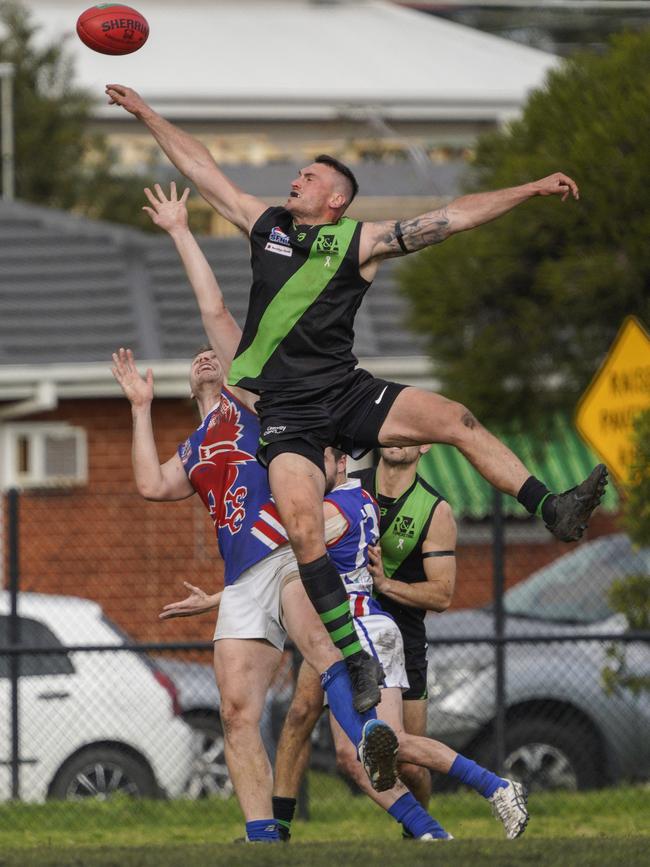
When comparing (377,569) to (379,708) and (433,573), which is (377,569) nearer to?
(433,573)

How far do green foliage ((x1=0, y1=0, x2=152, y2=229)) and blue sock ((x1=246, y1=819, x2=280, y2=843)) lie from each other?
2094 cm

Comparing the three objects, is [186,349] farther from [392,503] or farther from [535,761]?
[392,503]

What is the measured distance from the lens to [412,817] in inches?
309

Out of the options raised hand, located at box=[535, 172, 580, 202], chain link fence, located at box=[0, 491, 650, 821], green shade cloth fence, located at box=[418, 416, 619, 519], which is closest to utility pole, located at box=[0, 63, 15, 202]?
green shade cloth fence, located at box=[418, 416, 619, 519]

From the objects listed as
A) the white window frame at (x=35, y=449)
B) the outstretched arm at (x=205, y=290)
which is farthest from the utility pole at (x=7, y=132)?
the outstretched arm at (x=205, y=290)

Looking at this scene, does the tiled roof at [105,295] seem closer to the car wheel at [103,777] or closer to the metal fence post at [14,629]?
the metal fence post at [14,629]

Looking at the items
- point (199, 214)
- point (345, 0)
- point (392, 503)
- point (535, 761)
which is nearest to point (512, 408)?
point (535, 761)

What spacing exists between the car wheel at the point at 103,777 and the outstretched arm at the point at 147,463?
4.15 m

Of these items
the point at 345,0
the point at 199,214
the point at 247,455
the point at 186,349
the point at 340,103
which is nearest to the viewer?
the point at 247,455

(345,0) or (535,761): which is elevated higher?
(345,0)

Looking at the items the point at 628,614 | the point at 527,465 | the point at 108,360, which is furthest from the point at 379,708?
the point at 108,360

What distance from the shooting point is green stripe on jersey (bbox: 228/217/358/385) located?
7.82 meters

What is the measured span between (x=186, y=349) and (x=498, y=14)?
1502 inches

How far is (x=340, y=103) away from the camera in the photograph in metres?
40.8
